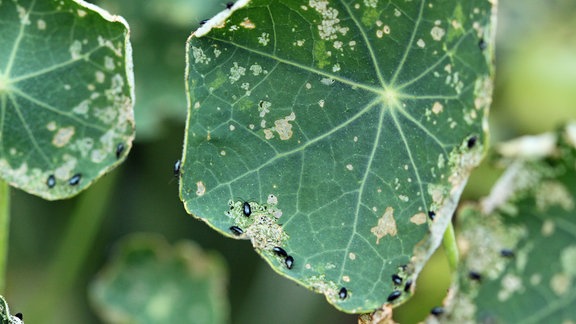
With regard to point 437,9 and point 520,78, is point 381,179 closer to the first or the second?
point 437,9

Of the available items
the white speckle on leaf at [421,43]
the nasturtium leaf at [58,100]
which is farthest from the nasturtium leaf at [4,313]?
the white speckle on leaf at [421,43]

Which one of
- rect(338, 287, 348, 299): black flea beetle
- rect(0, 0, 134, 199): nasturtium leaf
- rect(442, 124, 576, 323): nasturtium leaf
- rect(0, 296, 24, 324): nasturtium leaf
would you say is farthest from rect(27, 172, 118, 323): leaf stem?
rect(442, 124, 576, 323): nasturtium leaf

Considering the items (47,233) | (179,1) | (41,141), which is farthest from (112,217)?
(41,141)

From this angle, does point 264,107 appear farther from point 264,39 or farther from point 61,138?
point 61,138

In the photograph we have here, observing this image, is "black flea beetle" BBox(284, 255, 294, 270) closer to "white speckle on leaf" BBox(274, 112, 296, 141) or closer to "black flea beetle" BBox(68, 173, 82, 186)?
"white speckle on leaf" BBox(274, 112, 296, 141)

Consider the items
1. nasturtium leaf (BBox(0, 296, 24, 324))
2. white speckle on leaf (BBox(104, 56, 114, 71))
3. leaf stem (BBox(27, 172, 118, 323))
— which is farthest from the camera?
leaf stem (BBox(27, 172, 118, 323))

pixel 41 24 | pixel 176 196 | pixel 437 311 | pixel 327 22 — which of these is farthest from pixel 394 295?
pixel 176 196

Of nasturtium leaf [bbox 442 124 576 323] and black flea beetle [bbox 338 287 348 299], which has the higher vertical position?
nasturtium leaf [bbox 442 124 576 323]

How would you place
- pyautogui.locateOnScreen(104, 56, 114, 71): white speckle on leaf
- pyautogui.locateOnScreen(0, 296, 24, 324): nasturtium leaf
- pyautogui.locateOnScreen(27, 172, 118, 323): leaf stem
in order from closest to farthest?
1. pyautogui.locateOnScreen(0, 296, 24, 324): nasturtium leaf
2. pyautogui.locateOnScreen(104, 56, 114, 71): white speckle on leaf
3. pyautogui.locateOnScreen(27, 172, 118, 323): leaf stem
